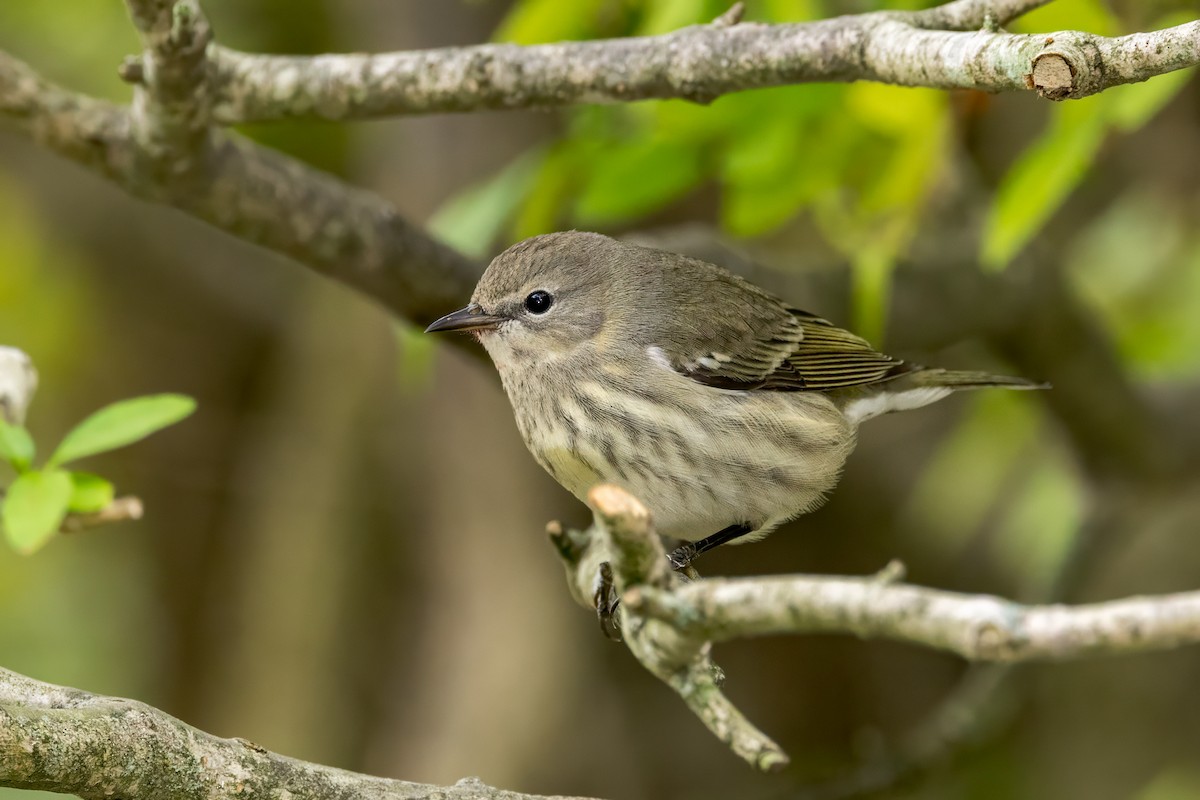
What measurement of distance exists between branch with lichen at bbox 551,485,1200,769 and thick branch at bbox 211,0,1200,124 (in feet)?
3.02

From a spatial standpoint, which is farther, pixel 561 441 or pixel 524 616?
pixel 524 616

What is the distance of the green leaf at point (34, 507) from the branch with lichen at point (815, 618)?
3.56 ft

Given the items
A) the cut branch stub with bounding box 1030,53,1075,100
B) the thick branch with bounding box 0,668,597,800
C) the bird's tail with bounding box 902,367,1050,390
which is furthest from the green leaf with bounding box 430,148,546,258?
the cut branch stub with bounding box 1030,53,1075,100

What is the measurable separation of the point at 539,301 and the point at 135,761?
2028mm

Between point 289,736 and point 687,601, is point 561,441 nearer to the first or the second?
point 687,601

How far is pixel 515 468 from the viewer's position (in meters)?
6.29

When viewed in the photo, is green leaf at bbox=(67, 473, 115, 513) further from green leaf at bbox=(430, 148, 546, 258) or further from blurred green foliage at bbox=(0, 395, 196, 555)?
green leaf at bbox=(430, 148, 546, 258)

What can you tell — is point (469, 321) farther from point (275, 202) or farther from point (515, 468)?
point (515, 468)

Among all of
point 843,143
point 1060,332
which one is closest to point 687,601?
point 843,143

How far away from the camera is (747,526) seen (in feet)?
12.1

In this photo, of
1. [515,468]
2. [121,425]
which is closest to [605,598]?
[121,425]

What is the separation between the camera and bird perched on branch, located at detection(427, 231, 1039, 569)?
3.47m

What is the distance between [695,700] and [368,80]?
196 centimetres

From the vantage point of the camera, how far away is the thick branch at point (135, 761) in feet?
6.70
